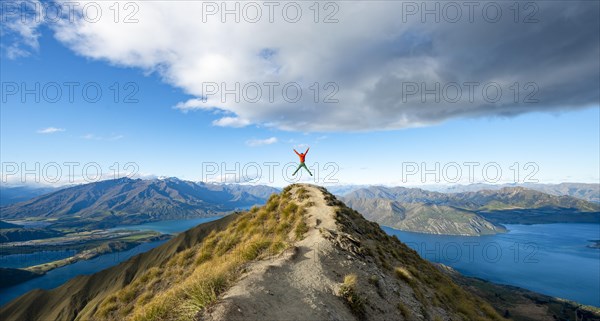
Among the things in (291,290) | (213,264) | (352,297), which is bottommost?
(213,264)

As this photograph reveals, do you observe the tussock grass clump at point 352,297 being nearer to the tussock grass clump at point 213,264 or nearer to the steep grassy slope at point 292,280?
the steep grassy slope at point 292,280

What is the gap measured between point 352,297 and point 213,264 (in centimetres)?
1491

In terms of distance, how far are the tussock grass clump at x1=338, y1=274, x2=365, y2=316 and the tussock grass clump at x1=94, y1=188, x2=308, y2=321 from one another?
Answer: 18.6ft

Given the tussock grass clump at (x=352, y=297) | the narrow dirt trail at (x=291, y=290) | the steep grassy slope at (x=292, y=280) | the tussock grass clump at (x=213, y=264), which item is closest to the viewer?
the narrow dirt trail at (x=291, y=290)

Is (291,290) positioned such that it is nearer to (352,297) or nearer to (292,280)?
(292,280)

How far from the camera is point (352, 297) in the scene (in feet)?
46.9

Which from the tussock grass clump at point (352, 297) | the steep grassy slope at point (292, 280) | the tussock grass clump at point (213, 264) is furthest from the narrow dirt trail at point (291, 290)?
the tussock grass clump at point (213, 264)

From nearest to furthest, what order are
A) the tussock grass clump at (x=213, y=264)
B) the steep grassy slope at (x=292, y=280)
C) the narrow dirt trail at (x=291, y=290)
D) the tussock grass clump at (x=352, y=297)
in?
the narrow dirt trail at (x=291, y=290) → the steep grassy slope at (x=292, y=280) → the tussock grass clump at (x=213, y=264) → the tussock grass clump at (x=352, y=297)

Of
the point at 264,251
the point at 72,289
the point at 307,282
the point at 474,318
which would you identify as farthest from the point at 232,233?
the point at 72,289

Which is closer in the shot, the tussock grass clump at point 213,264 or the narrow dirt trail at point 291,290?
the narrow dirt trail at point 291,290

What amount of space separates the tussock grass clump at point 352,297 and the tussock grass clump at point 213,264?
566 centimetres

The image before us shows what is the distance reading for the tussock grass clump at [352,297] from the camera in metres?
13.9

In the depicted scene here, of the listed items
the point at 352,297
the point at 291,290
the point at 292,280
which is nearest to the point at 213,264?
the point at 292,280

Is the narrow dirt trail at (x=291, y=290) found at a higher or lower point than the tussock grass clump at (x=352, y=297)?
higher
